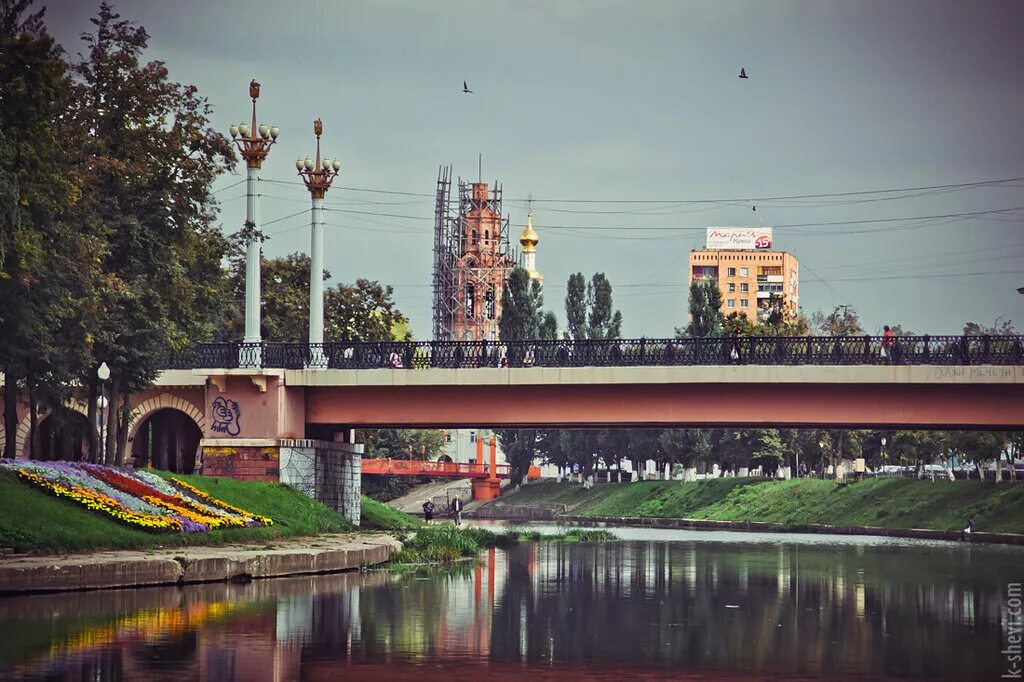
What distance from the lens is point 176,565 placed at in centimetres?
2952

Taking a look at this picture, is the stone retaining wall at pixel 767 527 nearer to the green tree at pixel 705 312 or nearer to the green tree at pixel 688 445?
the green tree at pixel 688 445

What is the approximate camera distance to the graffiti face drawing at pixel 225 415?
5116 cm

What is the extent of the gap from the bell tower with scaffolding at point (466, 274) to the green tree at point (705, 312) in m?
61.1

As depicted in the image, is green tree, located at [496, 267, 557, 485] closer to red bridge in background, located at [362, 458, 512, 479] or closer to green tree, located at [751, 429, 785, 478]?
red bridge in background, located at [362, 458, 512, 479]

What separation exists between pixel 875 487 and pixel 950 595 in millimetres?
49041

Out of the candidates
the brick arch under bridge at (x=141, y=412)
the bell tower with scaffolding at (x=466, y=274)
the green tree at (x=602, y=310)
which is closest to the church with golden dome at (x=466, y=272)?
the bell tower with scaffolding at (x=466, y=274)

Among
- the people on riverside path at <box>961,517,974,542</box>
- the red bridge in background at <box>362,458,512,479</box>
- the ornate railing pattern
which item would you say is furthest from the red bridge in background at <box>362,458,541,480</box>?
the ornate railing pattern

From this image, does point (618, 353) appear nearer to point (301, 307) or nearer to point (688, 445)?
point (301, 307)

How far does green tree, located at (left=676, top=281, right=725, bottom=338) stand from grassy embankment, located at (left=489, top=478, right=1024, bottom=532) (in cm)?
955

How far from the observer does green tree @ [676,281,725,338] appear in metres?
89.9

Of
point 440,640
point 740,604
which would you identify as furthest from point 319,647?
point 740,604

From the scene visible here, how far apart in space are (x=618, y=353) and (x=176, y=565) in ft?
74.4

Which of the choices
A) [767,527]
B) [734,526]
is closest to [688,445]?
[734,526]

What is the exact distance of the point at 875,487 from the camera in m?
78.9
